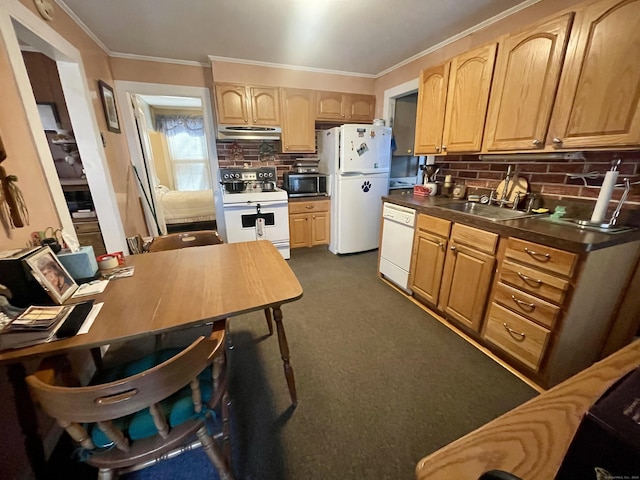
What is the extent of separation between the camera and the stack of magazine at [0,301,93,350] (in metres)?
0.81

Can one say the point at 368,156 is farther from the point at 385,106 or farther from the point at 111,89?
the point at 111,89

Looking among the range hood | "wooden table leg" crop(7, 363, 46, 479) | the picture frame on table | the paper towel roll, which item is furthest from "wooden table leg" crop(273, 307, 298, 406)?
the range hood

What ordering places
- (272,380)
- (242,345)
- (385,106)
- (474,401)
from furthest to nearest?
(385,106) < (242,345) < (272,380) < (474,401)

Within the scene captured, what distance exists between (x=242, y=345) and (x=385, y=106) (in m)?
3.37

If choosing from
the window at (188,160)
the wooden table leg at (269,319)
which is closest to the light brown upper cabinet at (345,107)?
the wooden table leg at (269,319)

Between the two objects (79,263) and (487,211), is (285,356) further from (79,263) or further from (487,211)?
(487,211)

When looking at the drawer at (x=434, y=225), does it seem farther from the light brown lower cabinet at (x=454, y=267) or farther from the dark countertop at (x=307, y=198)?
the dark countertop at (x=307, y=198)

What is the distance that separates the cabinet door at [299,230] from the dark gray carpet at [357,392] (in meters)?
1.40

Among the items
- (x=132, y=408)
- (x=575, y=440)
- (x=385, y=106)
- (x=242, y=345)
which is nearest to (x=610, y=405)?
(x=575, y=440)

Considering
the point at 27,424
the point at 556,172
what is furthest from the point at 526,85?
the point at 27,424

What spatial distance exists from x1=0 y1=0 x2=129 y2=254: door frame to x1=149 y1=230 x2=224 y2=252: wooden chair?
1.61 feet

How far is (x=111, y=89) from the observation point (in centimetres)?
273

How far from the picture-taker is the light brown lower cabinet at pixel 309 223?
3541 millimetres

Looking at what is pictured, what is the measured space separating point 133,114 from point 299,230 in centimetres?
241
